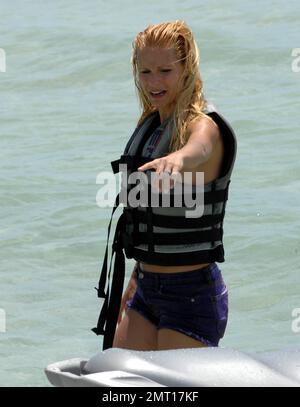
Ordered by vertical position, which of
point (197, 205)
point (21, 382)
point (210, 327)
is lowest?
point (21, 382)

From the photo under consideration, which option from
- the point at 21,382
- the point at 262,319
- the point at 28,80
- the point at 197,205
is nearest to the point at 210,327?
the point at 197,205

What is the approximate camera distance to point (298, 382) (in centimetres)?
304

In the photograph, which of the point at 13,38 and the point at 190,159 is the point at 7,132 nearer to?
the point at 13,38

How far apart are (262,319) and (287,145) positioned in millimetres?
3017

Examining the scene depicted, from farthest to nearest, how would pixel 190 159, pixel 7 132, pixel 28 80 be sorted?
pixel 28 80, pixel 7 132, pixel 190 159
